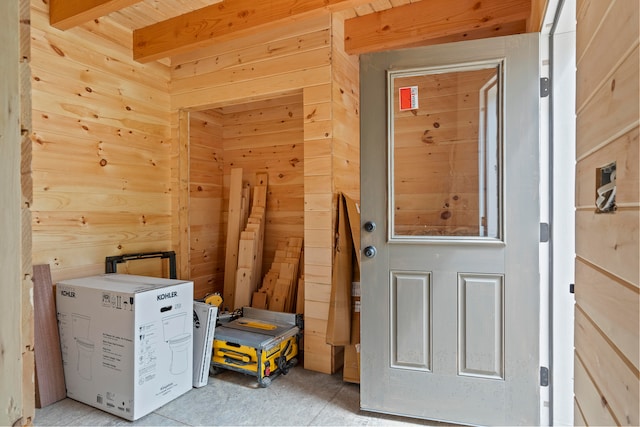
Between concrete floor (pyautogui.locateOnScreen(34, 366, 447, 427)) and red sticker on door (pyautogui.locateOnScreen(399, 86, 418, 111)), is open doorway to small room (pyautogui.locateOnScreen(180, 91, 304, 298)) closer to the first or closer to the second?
concrete floor (pyautogui.locateOnScreen(34, 366, 447, 427))

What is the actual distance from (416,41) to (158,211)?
2.48m

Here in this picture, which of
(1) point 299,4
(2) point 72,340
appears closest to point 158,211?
(2) point 72,340

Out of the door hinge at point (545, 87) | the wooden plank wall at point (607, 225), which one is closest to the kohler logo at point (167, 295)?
the wooden plank wall at point (607, 225)

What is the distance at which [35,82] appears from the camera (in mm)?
2246

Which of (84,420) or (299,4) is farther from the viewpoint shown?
(299,4)

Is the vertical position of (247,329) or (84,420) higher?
(247,329)

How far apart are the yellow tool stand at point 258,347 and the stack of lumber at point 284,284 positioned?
0.34 metres

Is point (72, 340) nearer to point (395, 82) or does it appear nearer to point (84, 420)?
point (84, 420)

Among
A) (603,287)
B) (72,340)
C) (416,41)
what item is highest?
(416,41)

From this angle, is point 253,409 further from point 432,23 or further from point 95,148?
point 432,23

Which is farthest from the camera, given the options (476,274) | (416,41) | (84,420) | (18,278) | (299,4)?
(416,41)

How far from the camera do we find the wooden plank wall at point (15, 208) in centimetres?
66

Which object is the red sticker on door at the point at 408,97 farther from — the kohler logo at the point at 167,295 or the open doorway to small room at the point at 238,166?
the kohler logo at the point at 167,295

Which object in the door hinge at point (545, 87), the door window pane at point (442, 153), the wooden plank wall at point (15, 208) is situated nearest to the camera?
the wooden plank wall at point (15, 208)
